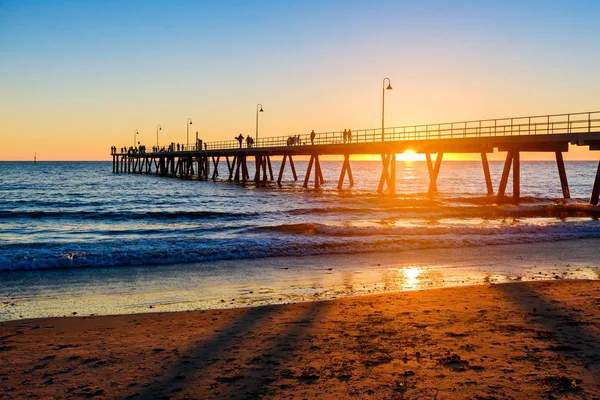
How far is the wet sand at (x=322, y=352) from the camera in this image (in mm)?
4977

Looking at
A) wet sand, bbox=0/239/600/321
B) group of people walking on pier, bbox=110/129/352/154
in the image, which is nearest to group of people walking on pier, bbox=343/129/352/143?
group of people walking on pier, bbox=110/129/352/154

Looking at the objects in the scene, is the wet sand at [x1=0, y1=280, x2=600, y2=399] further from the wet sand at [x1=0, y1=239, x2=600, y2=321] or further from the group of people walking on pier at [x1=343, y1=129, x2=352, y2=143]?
the group of people walking on pier at [x1=343, y1=129, x2=352, y2=143]

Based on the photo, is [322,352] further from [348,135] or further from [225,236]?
[348,135]

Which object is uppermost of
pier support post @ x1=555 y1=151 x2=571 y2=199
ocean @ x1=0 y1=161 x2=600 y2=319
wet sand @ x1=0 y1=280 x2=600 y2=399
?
pier support post @ x1=555 y1=151 x2=571 y2=199

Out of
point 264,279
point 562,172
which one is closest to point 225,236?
point 264,279

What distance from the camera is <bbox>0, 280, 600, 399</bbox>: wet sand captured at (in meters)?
4.98

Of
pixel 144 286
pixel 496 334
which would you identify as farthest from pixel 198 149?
pixel 496 334

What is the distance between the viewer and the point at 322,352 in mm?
5961

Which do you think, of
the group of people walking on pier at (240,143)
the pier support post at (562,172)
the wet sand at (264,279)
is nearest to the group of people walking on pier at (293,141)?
the group of people walking on pier at (240,143)

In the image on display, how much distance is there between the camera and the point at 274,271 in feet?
39.8

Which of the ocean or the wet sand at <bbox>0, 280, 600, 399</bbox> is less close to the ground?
the wet sand at <bbox>0, 280, 600, 399</bbox>

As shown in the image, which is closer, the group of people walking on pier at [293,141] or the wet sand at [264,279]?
the wet sand at [264,279]

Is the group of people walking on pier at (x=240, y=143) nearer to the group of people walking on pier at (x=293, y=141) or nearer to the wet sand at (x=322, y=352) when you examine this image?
the group of people walking on pier at (x=293, y=141)

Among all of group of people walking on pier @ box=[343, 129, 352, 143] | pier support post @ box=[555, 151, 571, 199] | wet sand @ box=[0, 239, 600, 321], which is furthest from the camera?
group of people walking on pier @ box=[343, 129, 352, 143]
